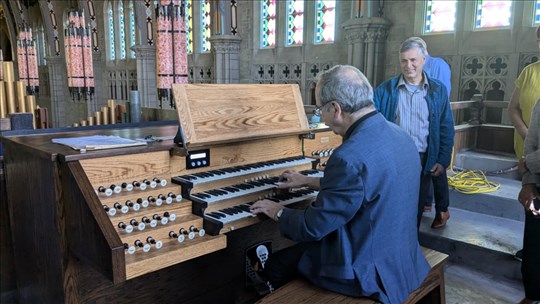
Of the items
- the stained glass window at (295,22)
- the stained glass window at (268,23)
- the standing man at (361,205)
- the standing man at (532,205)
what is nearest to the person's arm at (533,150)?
the standing man at (532,205)

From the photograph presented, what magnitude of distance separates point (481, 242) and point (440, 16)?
514 centimetres

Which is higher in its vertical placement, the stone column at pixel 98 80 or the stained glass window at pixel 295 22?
the stained glass window at pixel 295 22

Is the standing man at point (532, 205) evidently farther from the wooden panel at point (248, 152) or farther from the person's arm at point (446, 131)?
the wooden panel at point (248, 152)

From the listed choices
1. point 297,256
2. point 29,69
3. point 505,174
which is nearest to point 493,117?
point 505,174

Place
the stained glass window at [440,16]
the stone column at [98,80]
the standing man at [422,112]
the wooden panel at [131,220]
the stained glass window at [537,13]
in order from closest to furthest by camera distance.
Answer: the wooden panel at [131,220] → the standing man at [422,112] → the stained glass window at [537,13] → the stained glass window at [440,16] → the stone column at [98,80]

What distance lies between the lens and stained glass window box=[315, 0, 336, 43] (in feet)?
31.0

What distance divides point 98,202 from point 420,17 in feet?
23.5

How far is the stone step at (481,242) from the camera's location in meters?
3.39

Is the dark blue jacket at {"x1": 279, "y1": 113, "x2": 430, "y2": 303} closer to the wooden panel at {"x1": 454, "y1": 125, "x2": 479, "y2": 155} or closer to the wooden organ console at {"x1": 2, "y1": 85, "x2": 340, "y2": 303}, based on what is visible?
the wooden organ console at {"x1": 2, "y1": 85, "x2": 340, "y2": 303}

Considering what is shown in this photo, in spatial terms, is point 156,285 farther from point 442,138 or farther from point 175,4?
point 175,4

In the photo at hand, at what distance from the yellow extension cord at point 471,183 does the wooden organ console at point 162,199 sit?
2.11 meters

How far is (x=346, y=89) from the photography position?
1.81 m

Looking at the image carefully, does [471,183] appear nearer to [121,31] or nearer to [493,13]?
[493,13]

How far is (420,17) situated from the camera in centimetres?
762
